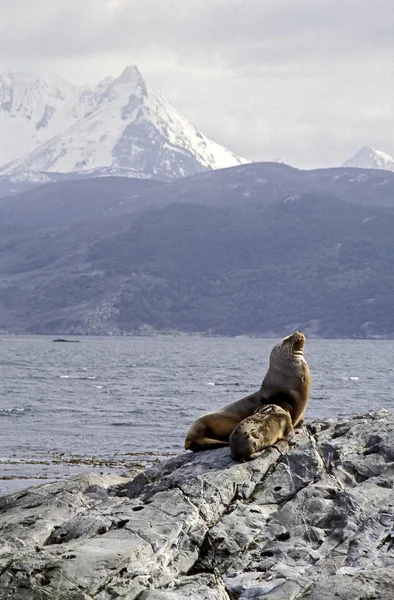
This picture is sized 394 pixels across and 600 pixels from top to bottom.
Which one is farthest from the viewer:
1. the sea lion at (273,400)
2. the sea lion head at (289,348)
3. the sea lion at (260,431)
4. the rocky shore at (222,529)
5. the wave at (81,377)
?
the wave at (81,377)

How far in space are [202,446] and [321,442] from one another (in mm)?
2388

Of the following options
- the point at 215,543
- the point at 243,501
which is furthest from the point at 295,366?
the point at 215,543

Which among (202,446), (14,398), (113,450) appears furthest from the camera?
(14,398)

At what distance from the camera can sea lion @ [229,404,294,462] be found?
19.5 metres

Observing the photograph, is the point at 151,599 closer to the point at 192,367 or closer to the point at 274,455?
the point at 274,455

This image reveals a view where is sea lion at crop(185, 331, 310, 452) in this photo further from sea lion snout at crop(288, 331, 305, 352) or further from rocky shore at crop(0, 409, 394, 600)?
rocky shore at crop(0, 409, 394, 600)

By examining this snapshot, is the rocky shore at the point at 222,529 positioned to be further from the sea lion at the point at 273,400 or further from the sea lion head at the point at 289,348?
the sea lion head at the point at 289,348

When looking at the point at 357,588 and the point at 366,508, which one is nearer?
the point at 357,588

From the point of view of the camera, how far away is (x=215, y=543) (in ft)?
54.4

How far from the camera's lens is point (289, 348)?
22250 millimetres

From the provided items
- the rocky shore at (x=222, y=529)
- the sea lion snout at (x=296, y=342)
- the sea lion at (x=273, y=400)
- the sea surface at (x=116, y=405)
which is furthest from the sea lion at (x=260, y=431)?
the sea surface at (x=116, y=405)

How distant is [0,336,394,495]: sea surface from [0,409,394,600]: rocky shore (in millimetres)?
13621

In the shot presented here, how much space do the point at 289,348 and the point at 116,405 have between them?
54778 mm

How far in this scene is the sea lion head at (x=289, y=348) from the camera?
22.2 metres
